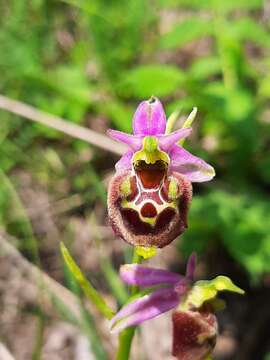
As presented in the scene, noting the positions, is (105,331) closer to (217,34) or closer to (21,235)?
(21,235)

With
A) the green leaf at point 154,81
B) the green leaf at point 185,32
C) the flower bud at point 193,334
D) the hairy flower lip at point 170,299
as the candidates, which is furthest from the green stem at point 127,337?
the green leaf at point 185,32

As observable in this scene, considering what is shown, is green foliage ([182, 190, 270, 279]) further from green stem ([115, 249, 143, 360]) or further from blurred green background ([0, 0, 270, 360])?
green stem ([115, 249, 143, 360])

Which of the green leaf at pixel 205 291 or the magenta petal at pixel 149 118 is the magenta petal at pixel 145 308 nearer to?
the green leaf at pixel 205 291

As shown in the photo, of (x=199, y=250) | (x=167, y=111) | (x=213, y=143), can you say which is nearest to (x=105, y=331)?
(x=199, y=250)

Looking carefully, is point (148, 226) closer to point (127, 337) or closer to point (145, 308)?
point (145, 308)

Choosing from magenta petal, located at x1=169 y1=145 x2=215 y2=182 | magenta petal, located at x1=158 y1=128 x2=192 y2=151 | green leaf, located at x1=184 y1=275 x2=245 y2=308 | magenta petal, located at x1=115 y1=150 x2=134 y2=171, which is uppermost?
magenta petal, located at x1=158 y1=128 x2=192 y2=151

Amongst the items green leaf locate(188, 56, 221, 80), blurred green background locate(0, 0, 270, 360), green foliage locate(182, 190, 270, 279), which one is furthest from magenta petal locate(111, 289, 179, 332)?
green leaf locate(188, 56, 221, 80)
